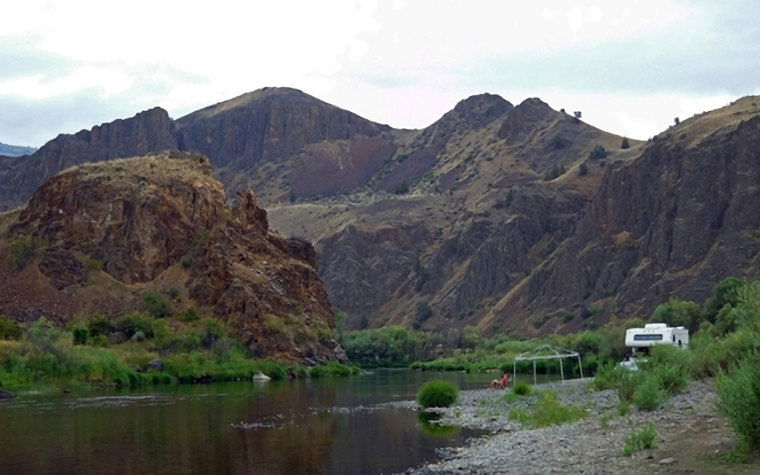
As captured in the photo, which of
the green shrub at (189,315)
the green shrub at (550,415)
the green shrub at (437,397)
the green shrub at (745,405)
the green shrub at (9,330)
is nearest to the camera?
the green shrub at (745,405)

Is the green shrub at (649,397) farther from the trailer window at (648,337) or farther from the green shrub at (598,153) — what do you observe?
the green shrub at (598,153)

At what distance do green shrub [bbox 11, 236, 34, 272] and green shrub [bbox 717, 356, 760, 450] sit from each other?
92.8 metres

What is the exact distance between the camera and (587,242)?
14650 centimetres

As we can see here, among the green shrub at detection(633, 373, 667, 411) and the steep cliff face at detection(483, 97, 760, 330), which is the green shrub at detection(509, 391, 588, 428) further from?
the steep cliff face at detection(483, 97, 760, 330)

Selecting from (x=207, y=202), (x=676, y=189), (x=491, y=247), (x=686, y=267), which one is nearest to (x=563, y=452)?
(x=207, y=202)

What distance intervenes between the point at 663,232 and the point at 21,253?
75.9 m

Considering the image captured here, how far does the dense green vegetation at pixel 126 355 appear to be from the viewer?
73750 millimetres

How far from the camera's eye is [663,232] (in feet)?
433

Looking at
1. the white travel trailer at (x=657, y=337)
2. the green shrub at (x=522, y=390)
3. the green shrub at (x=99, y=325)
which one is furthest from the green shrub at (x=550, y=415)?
the green shrub at (x=99, y=325)

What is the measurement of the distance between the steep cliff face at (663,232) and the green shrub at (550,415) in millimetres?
77332

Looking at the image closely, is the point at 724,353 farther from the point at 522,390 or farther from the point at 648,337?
the point at 648,337

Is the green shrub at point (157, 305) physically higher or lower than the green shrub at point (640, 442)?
higher

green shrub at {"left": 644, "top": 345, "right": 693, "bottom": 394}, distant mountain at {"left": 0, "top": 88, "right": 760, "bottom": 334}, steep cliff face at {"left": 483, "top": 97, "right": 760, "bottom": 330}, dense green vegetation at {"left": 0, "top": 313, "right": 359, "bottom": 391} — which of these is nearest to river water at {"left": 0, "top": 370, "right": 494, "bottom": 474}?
green shrub at {"left": 644, "top": 345, "right": 693, "bottom": 394}

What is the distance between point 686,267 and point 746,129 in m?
18.8
